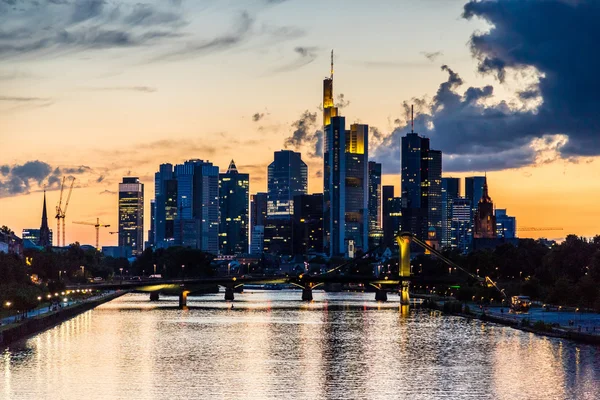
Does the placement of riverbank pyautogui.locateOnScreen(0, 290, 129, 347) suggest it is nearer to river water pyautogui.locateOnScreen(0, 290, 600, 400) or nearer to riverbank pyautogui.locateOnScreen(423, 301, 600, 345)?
river water pyautogui.locateOnScreen(0, 290, 600, 400)

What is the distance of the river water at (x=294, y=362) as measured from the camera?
78.6 m

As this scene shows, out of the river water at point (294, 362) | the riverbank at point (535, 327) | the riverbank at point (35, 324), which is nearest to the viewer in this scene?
the river water at point (294, 362)

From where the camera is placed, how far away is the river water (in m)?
78.6

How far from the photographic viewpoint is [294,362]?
100 m

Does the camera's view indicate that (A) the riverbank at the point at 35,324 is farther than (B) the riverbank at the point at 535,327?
Yes

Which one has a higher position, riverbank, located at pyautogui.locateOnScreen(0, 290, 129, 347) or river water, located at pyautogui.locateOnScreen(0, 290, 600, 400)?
riverbank, located at pyautogui.locateOnScreen(0, 290, 129, 347)

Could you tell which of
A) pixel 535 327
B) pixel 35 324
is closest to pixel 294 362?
pixel 535 327

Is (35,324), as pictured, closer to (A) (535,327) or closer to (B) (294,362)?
(B) (294,362)

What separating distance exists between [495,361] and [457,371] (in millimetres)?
8188

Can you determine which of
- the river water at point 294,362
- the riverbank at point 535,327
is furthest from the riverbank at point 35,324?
the riverbank at point 535,327

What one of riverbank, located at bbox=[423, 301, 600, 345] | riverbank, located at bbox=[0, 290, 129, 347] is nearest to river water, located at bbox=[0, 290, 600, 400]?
riverbank, located at bbox=[423, 301, 600, 345]

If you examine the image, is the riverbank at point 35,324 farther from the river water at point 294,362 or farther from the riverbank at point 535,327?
the riverbank at point 535,327

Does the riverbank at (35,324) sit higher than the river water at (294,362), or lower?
higher

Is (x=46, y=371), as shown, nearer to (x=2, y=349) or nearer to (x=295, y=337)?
(x=2, y=349)
